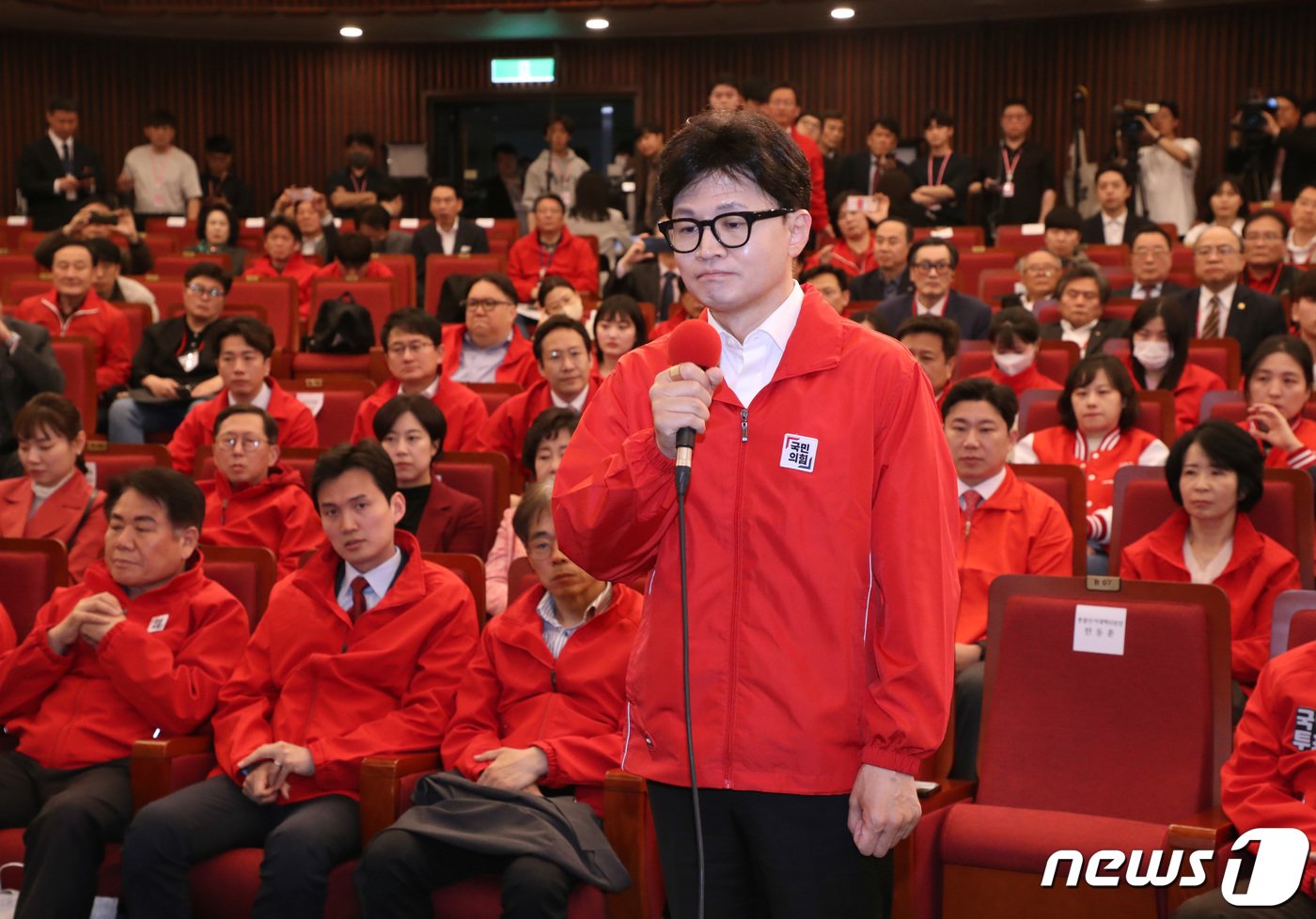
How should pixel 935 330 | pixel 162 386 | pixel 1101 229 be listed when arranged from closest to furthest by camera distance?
pixel 935 330, pixel 162 386, pixel 1101 229

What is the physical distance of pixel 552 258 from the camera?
749 centimetres

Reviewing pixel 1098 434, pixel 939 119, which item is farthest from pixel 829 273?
pixel 939 119

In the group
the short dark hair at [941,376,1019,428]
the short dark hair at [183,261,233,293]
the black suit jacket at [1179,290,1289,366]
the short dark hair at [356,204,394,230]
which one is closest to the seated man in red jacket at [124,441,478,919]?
the short dark hair at [941,376,1019,428]

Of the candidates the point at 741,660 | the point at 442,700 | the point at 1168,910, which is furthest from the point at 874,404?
the point at 442,700

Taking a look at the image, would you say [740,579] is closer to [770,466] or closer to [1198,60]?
[770,466]

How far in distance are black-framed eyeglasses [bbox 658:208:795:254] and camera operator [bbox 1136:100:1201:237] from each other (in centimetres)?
775

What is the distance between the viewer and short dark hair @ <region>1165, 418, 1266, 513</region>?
9.90 ft

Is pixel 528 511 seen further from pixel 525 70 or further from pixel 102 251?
pixel 525 70

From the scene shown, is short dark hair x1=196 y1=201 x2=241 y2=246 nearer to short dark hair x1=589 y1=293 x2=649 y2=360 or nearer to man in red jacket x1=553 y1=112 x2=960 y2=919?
short dark hair x1=589 y1=293 x2=649 y2=360

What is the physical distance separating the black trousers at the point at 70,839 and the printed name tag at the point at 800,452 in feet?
6.19

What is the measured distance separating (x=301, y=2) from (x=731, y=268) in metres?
9.44

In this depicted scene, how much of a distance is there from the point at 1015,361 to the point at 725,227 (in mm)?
3544

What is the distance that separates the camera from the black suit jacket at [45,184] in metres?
9.30

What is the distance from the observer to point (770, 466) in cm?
139
